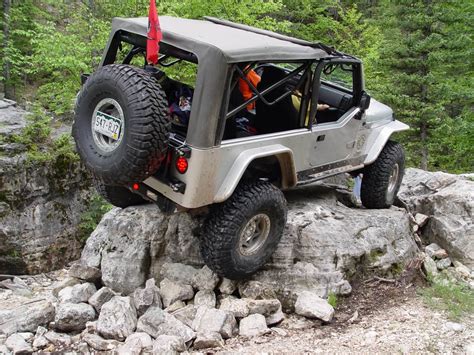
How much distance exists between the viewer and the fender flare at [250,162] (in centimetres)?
425

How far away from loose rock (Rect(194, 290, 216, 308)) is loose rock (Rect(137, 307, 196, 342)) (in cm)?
39

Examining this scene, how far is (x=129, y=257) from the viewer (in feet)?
17.2

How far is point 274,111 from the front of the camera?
17.2 ft

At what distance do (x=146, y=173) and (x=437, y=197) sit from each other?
17.4 feet

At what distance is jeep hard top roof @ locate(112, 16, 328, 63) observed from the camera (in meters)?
4.07

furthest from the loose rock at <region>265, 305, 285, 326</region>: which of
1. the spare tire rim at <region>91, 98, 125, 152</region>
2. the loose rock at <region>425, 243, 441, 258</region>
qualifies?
the loose rock at <region>425, 243, 441, 258</region>

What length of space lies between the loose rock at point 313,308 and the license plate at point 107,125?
7.77 feet

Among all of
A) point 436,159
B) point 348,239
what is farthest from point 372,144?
point 436,159

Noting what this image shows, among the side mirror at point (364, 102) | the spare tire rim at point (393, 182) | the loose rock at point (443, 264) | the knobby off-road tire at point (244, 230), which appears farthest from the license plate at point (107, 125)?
the loose rock at point (443, 264)

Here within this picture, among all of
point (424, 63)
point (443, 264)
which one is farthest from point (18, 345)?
point (424, 63)

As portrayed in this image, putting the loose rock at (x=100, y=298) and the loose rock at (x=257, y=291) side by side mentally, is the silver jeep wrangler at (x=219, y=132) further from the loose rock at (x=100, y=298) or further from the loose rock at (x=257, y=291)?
the loose rock at (x=100, y=298)

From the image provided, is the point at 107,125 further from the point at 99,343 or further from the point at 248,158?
the point at 99,343

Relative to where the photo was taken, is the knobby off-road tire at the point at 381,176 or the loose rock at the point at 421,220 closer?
the knobby off-road tire at the point at 381,176

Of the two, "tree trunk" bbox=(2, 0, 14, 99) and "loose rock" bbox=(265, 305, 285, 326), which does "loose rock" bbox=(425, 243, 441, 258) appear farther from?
"tree trunk" bbox=(2, 0, 14, 99)
